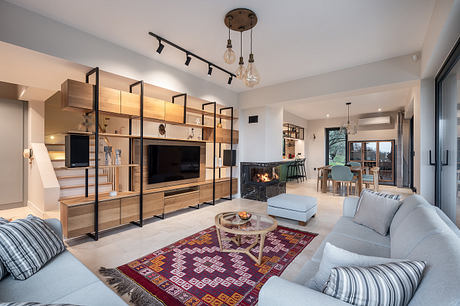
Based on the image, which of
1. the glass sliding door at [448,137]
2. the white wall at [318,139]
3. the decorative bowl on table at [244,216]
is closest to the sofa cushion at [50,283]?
the decorative bowl on table at [244,216]

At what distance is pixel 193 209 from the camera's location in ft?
14.9

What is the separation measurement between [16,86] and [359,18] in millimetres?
5912

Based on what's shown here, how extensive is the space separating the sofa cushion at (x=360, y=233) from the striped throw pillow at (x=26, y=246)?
2.55m

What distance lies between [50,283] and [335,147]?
10.2 m

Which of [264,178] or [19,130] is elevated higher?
[19,130]

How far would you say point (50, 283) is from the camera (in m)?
1.34

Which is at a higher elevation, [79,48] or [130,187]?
[79,48]

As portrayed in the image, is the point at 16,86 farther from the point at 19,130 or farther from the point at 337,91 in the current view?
the point at 337,91

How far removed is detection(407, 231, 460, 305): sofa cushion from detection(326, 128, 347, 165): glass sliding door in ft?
29.6

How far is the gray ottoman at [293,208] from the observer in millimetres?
3529

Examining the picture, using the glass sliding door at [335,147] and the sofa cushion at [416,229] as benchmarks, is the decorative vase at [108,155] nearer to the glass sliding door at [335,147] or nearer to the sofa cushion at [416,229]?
the sofa cushion at [416,229]

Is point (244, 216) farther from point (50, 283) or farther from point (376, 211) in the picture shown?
point (50, 283)

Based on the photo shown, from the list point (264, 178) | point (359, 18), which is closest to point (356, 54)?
point (359, 18)

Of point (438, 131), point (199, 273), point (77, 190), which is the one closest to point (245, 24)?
point (199, 273)
